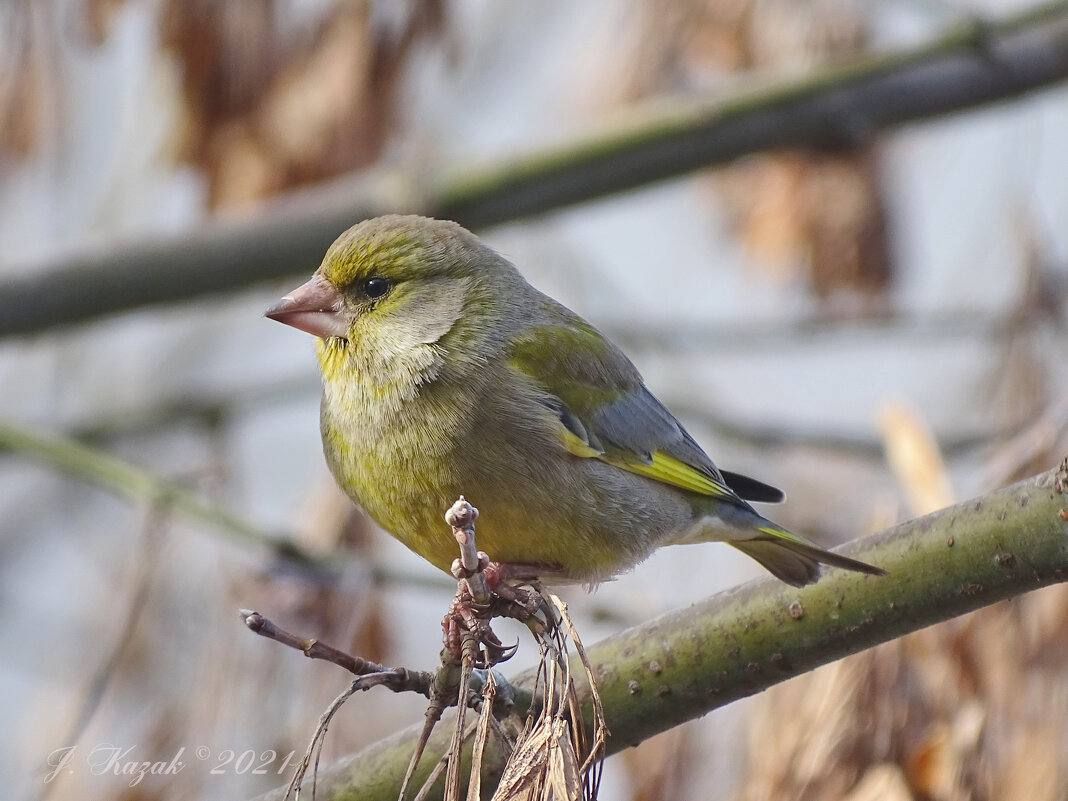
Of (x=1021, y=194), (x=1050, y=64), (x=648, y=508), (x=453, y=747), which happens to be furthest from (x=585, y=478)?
(x=1050, y=64)

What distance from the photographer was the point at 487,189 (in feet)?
18.2

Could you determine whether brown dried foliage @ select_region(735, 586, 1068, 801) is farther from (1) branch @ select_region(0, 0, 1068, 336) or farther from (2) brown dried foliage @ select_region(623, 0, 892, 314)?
(2) brown dried foliage @ select_region(623, 0, 892, 314)

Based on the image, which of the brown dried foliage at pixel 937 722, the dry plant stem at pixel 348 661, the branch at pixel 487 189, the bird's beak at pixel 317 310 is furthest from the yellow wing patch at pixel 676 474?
the branch at pixel 487 189

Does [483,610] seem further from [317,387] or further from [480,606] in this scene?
[317,387]

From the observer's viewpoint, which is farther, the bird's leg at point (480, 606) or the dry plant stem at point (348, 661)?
the bird's leg at point (480, 606)

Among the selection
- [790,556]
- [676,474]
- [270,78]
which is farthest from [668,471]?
[270,78]

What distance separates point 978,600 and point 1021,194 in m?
3.11

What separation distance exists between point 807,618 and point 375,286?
60.7 inches

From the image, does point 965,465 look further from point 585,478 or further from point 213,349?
point 213,349

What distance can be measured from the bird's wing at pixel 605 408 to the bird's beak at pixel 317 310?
0.51 metres

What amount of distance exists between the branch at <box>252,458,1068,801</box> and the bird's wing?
0.77 m

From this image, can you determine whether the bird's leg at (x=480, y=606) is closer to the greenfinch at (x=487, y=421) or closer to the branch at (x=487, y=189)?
the greenfinch at (x=487, y=421)

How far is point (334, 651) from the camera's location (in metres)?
2.47

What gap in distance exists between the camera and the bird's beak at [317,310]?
143 inches
